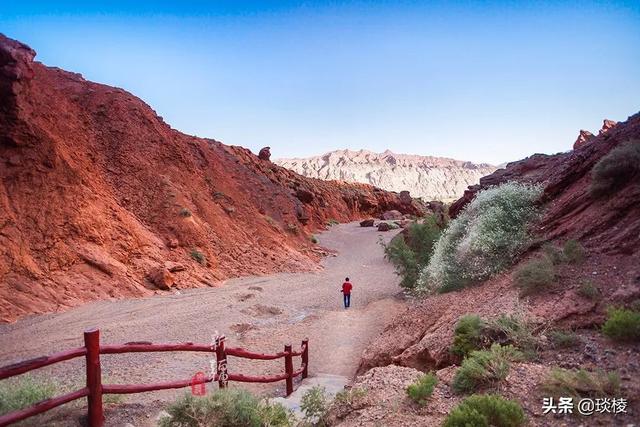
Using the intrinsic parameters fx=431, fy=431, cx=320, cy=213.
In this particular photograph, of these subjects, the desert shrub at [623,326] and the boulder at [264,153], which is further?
the boulder at [264,153]

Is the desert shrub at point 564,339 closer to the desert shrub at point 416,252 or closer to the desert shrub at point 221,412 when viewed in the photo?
the desert shrub at point 221,412

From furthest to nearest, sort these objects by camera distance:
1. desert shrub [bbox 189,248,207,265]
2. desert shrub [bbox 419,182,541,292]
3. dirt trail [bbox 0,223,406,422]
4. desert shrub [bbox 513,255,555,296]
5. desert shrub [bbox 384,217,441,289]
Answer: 1. desert shrub [bbox 189,248,207,265]
2. desert shrub [bbox 384,217,441,289]
3. desert shrub [bbox 419,182,541,292]
4. dirt trail [bbox 0,223,406,422]
5. desert shrub [bbox 513,255,555,296]

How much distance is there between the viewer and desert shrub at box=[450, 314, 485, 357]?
6.86 metres

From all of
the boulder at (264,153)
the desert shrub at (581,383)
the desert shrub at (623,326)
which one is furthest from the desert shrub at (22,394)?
the boulder at (264,153)

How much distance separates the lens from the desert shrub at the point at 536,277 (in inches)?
302

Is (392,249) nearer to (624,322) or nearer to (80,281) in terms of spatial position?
(80,281)

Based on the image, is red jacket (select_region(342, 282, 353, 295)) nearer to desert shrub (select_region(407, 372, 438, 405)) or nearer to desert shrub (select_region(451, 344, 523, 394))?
desert shrub (select_region(451, 344, 523, 394))

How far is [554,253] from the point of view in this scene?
862cm

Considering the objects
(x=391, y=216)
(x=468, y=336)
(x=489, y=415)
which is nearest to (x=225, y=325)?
(x=468, y=336)

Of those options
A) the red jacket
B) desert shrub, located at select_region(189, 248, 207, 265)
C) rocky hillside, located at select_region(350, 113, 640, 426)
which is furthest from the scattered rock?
rocky hillside, located at select_region(350, 113, 640, 426)

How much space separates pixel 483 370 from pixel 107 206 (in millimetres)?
16847

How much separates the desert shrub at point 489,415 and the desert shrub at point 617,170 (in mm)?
6753

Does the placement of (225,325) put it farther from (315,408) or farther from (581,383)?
(581,383)

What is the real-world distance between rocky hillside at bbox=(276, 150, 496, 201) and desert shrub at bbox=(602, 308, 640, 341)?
456 feet
